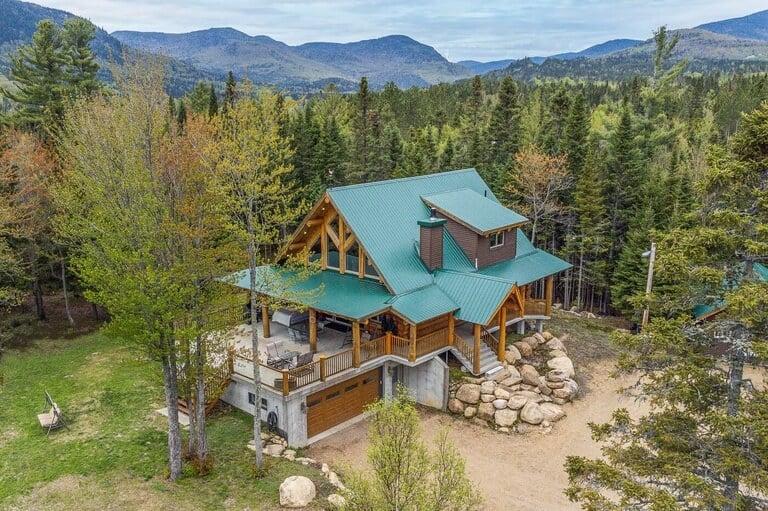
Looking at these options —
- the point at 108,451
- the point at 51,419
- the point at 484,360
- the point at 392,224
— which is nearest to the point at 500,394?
the point at 484,360

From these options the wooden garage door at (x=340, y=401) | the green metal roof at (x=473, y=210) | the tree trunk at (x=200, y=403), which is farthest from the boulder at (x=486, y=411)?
the tree trunk at (x=200, y=403)

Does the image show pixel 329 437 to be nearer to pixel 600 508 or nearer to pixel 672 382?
pixel 600 508

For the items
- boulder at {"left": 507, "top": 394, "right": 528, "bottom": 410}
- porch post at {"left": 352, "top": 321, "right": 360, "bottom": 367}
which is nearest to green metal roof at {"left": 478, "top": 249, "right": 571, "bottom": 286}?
boulder at {"left": 507, "top": 394, "right": 528, "bottom": 410}

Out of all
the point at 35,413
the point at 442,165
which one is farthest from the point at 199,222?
the point at 442,165

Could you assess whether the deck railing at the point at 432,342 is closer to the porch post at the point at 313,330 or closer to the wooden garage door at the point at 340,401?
the wooden garage door at the point at 340,401

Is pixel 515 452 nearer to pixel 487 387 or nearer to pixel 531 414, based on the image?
pixel 531 414
